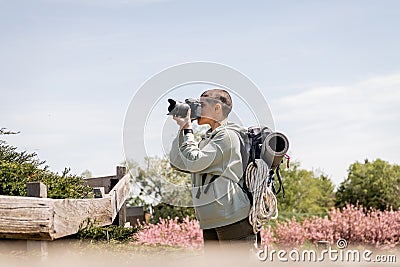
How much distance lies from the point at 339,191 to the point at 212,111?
10827mm

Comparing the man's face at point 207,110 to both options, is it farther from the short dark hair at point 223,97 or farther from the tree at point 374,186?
the tree at point 374,186

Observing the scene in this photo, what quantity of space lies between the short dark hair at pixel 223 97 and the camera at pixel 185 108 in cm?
9

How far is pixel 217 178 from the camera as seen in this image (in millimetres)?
3832

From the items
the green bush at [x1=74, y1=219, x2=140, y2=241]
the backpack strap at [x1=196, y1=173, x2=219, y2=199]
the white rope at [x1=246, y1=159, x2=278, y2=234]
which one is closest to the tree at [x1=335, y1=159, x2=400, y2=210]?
the green bush at [x1=74, y1=219, x2=140, y2=241]

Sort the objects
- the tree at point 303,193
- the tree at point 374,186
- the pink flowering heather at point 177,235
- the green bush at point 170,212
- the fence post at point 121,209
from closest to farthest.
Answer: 1. the fence post at point 121,209
2. the pink flowering heather at point 177,235
3. the green bush at point 170,212
4. the tree at point 374,186
5. the tree at point 303,193

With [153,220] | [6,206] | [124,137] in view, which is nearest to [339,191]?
[153,220]

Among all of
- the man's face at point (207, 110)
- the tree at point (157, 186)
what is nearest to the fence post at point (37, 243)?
the tree at point (157, 186)

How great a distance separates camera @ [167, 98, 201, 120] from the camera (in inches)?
153

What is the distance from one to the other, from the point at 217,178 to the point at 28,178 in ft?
4.83

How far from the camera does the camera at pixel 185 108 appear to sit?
3891mm

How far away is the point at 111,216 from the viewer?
4766mm

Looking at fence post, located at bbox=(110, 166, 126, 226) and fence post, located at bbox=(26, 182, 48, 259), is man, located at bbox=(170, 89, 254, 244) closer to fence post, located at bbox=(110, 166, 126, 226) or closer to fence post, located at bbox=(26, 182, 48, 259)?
fence post, located at bbox=(26, 182, 48, 259)
